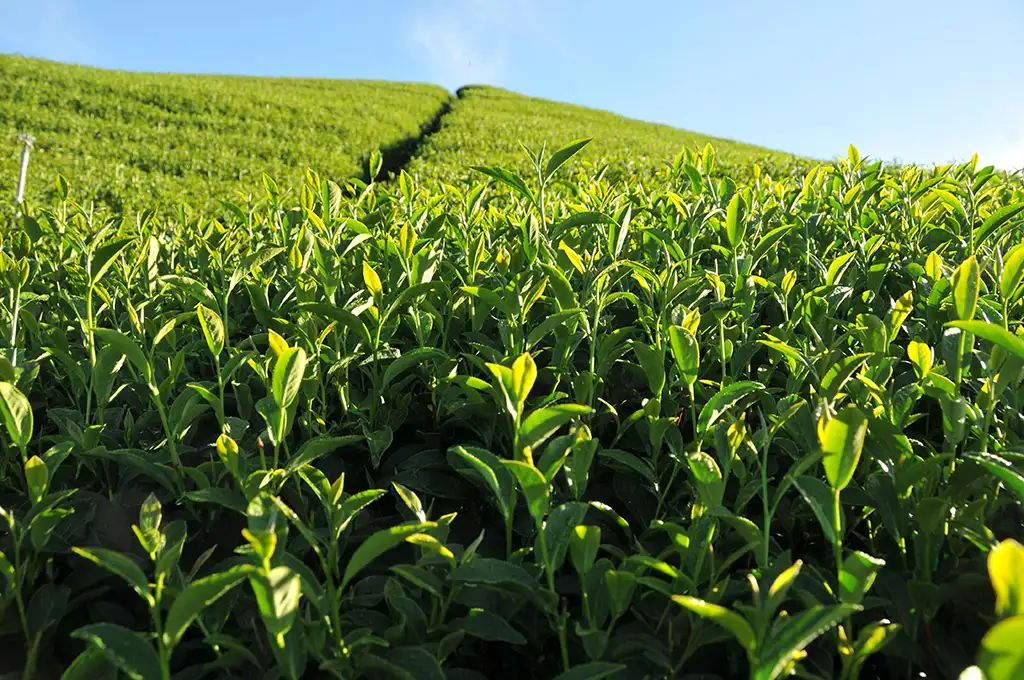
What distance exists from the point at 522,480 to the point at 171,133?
1889 centimetres

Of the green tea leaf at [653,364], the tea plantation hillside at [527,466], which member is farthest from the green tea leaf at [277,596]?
the green tea leaf at [653,364]

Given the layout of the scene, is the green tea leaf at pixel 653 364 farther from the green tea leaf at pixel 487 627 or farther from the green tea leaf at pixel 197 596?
the green tea leaf at pixel 197 596

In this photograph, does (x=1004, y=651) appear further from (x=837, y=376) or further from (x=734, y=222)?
(x=734, y=222)

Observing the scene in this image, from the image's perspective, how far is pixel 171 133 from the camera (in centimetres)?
1716

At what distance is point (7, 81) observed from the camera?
20078 mm

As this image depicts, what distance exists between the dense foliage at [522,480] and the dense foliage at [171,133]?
10.0 m

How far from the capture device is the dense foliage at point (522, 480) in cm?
110

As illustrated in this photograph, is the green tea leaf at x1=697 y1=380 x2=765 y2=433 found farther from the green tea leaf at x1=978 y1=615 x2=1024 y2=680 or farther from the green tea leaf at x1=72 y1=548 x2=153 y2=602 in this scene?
the green tea leaf at x1=72 y1=548 x2=153 y2=602

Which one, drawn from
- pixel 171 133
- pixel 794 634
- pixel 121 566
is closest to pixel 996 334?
pixel 794 634

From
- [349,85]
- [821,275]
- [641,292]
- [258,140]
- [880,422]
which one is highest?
[349,85]

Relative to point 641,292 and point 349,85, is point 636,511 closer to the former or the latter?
point 641,292

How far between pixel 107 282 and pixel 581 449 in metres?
2.14

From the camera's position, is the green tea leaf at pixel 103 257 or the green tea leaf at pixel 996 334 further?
the green tea leaf at pixel 103 257

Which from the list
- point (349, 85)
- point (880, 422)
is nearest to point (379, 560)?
point (880, 422)
